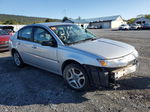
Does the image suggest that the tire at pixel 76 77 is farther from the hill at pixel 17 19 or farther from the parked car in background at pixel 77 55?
the hill at pixel 17 19

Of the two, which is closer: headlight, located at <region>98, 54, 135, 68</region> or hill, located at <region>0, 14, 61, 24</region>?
headlight, located at <region>98, 54, 135, 68</region>

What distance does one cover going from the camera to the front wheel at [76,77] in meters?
3.18

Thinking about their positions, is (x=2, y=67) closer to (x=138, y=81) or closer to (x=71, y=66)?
A: (x=71, y=66)

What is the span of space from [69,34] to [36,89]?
5.83 feet

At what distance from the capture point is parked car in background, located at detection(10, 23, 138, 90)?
291cm

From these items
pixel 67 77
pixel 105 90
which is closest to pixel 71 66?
pixel 67 77

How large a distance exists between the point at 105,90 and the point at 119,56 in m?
0.96

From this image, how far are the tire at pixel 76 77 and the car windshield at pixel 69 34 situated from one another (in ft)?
2.29

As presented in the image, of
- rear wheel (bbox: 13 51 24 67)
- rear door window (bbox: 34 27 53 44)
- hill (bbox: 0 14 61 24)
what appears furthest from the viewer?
hill (bbox: 0 14 61 24)

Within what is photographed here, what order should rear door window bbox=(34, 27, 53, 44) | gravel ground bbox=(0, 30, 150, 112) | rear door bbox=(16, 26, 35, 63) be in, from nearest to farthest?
gravel ground bbox=(0, 30, 150, 112)
rear door window bbox=(34, 27, 53, 44)
rear door bbox=(16, 26, 35, 63)

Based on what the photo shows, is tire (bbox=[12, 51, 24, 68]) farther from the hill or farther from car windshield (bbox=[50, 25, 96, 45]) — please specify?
the hill

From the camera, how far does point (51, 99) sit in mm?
3191

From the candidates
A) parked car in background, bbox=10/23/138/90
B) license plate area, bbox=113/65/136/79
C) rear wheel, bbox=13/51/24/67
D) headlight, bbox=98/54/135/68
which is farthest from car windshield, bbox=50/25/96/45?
rear wheel, bbox=13/51/24/67

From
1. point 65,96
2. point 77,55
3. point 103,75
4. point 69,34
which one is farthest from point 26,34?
point 103,75
